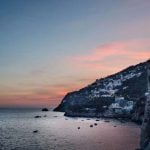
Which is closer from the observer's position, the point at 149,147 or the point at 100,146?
the point at 149,147

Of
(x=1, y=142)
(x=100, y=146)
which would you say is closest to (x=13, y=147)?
(x=1, y=142)

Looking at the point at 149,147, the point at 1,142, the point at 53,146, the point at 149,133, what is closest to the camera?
the point at 149,147

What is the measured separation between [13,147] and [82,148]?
21.1 meters

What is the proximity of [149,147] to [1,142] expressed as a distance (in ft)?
220

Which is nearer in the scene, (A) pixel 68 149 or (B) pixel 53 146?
(A) pixel 68 149

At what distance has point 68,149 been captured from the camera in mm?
94875

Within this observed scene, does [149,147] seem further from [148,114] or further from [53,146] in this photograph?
[53,146]

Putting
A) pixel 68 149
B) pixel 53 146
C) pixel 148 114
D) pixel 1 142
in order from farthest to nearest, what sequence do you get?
pixel 1 142
pixel 53 146
pixel 68 149
pixel 148 114

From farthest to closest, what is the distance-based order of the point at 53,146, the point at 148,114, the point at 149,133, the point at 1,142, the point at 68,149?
the point at 1,142
the point at 53,146
the point at 68,149
the point at 148,114
the point at 149,133

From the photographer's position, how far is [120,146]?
322ft

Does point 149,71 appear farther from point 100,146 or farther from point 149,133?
point 100,146

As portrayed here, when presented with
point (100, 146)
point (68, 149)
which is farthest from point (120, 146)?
point (68, 149)

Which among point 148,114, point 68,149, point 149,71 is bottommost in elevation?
point 68,149

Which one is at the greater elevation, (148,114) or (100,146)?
(148,114)
